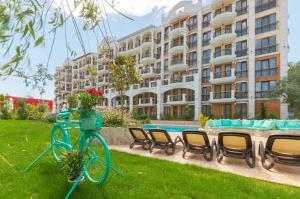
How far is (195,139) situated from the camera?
24.0 feet

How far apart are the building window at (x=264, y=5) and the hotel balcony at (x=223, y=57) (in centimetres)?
544

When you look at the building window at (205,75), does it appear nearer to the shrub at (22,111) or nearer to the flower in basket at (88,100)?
the shrub at (22,111)

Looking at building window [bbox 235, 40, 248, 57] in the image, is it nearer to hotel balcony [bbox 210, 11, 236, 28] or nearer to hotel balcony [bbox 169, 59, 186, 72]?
hotel balcony [bbox 210, 11, 236, 28]

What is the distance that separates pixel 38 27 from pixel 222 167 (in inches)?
219

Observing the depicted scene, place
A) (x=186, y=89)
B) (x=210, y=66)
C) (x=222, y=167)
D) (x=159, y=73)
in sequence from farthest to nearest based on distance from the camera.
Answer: (x=159, y=73) → (x=186, y=89) → (x=210, y=66) → (x=222, y=167)

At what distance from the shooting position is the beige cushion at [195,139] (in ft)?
23.4

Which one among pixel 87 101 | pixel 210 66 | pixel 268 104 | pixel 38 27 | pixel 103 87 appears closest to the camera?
pixel 38 27

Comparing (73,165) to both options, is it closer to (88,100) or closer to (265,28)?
(88,100)

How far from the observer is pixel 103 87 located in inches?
1889

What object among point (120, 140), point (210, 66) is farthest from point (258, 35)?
point (120, 140)

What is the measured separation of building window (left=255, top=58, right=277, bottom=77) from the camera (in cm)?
2641

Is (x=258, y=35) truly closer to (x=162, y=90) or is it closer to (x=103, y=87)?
(x=162, y=90)

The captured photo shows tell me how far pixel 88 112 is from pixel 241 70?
2795 cm

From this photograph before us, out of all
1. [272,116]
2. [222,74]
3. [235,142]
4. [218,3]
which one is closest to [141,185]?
[235,142]
